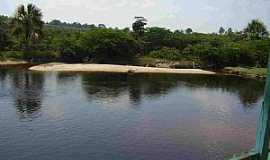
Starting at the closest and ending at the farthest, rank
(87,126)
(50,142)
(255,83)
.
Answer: (50,142) < (87,126) < (255,83)

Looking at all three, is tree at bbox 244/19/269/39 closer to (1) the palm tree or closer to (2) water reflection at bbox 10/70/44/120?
(1) the palm tree

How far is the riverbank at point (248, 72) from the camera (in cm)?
6191

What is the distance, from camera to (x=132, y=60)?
7269 centimetres

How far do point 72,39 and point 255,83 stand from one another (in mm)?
34747

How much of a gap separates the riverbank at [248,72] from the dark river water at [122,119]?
1237 centimetres

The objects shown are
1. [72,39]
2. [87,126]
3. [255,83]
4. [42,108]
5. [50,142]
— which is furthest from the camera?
[72,39]

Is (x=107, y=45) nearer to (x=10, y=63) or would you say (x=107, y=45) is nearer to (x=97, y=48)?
(x=97, y=48)

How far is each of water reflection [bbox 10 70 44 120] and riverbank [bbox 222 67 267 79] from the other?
33.2 meters

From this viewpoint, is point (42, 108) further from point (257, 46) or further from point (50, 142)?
point (257, 46)

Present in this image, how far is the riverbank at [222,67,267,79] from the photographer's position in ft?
203

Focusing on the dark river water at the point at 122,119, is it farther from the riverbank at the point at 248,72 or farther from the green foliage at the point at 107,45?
the green foliage at the point at 107,45

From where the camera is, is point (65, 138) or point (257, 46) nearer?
point (65, 138)

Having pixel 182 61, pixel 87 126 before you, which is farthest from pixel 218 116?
pixel 182 61

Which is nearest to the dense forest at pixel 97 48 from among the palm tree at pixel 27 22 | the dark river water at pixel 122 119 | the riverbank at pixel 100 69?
the palm tree at pixel 27 22
